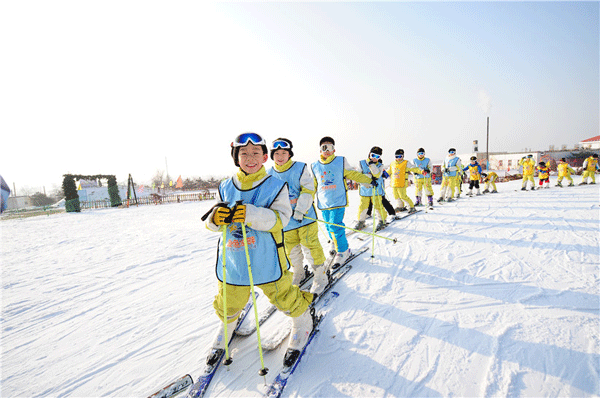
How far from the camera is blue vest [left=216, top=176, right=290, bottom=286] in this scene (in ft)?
7.16

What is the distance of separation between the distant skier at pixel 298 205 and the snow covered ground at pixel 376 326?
615mm

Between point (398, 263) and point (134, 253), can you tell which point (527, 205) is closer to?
point (398, 263)

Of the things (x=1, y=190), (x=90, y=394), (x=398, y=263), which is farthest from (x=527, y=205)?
(x=1, y=190)

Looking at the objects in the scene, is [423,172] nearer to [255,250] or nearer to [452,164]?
[452,164]

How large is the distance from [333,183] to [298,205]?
127cm

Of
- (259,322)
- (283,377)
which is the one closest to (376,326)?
(283,377)

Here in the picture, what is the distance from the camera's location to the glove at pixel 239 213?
1.93 meters

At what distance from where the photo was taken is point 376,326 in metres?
2.83

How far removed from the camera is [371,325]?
2.85m

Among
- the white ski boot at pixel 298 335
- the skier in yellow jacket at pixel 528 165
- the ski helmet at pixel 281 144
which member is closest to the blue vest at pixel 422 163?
the ski helmet at pixel 281 144

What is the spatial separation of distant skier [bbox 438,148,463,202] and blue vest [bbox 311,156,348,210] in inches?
330

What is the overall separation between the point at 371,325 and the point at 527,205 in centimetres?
955

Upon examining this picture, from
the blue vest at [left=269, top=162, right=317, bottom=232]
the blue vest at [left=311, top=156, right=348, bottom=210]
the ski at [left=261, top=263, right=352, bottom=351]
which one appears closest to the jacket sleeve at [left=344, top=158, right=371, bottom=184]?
the blue vest at [left=311, top=156, right=348, bottom=210]

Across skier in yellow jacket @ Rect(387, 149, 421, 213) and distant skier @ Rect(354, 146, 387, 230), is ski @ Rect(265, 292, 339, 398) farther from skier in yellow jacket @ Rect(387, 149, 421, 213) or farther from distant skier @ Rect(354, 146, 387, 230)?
skier in yellow jacket @ Rect(387, 149, 421, 213)
